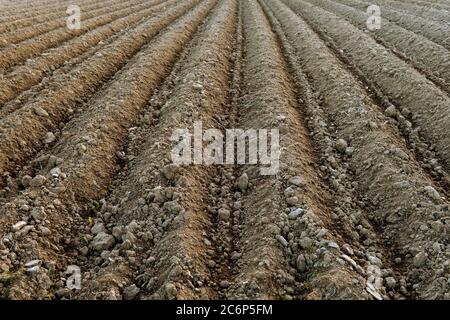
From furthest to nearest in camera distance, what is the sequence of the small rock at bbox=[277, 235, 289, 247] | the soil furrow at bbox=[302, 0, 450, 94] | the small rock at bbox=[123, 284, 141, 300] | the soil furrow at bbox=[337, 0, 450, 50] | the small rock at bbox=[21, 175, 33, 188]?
the soil furrow at bbox=[337, 0, 450, 50] < the soil furrow at bbox=[302, 0, 450, 94] < the small rock at bbox=[21, 175, 33, 188] < the small rock at bbox=[277, 235, 289, 247] < the small rock at bbox=[123, 284, 141, 300]

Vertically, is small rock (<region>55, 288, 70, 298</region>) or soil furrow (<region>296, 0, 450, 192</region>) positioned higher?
soil furrow (<region>296, 0, 450, 192</region>)

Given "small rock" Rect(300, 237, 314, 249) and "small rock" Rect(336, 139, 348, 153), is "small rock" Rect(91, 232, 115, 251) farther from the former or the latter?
"small rock" Rect(336, 139, 348, 153)

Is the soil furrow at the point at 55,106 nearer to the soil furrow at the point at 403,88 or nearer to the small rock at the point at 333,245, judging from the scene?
the small rock at the point at 333,245

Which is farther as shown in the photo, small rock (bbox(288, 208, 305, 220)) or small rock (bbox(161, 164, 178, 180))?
small rock (bbox(161, 164, 178, 180))

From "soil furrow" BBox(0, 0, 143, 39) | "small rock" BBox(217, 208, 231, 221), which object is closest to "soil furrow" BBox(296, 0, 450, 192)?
"small rock" BBox(217, 208, 231, 221)

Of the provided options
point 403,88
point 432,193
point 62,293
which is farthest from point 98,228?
point 403,88

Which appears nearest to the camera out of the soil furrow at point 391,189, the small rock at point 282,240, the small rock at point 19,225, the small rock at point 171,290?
the small rock at point 171,290

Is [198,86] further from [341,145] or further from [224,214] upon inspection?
[224,214]

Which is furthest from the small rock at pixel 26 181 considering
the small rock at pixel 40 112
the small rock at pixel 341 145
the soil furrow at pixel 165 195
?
the small rock at pixel 341 145

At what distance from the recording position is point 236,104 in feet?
35.5

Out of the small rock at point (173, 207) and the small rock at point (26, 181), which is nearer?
the small rock at point (173, 207)

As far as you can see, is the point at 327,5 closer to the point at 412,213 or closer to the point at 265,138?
the point at 265,138

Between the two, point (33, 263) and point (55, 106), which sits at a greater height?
point (55, 106)

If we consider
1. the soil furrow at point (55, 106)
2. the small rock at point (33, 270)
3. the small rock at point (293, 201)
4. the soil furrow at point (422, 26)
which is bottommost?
the small rock at point (33, 270)
